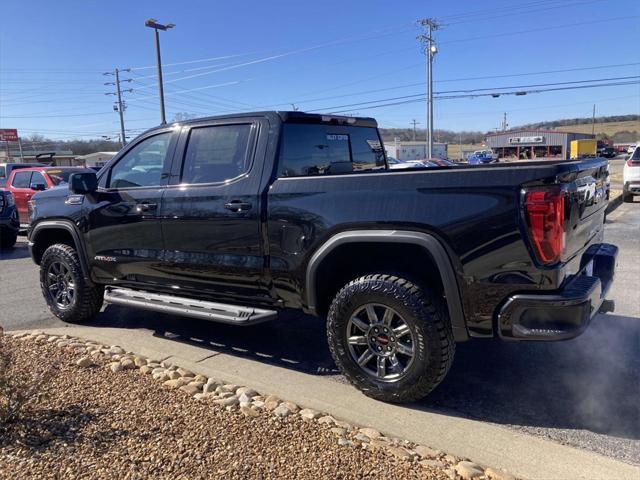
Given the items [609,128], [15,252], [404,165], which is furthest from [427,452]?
[609,128]

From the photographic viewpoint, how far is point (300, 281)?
12.5 ft

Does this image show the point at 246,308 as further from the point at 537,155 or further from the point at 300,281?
the point at 537,155

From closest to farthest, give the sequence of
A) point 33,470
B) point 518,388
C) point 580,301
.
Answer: point 33,470 → point 580,301 → point 518,388

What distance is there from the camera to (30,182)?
12930 millimetres

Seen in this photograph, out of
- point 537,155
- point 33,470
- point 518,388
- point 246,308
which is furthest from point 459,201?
point 537,155

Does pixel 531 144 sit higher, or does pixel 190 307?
pixel 531 144

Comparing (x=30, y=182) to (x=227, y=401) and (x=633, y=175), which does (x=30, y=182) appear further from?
(x=633, y=175)

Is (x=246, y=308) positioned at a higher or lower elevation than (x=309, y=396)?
higher

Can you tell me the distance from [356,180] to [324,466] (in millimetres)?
1735

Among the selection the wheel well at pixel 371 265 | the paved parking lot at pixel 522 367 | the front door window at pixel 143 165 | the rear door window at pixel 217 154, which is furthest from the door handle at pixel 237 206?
the paved parking lot at pixel 522 367

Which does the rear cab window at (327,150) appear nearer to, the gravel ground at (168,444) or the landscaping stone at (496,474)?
the gravel ground at (168,444)

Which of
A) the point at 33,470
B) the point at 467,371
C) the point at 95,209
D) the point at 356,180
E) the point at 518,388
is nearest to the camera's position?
the point at 33,470

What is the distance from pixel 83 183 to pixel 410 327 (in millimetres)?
3295

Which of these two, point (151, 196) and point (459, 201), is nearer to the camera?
point (459, 201)
